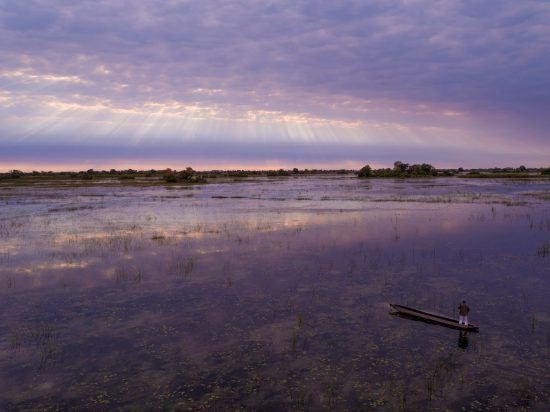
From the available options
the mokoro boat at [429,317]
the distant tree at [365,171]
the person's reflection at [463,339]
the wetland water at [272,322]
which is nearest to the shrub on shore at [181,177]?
the distant tree at [365,171]

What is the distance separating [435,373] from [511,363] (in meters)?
2.08

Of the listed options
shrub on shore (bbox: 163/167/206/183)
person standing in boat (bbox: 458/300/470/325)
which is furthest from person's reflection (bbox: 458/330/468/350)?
shrub on shore (bbox: 163/167/206/183)

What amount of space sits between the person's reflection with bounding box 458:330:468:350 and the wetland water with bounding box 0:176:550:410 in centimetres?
5

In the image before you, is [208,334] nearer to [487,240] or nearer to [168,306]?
[168,306]

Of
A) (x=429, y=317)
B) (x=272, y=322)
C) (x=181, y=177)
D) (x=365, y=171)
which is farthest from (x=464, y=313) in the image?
(x=365, y=171)

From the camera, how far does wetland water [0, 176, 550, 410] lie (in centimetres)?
939

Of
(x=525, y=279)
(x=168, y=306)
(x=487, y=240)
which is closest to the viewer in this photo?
(x=168, y=306)

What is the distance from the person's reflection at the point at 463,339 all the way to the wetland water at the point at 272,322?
5 cm

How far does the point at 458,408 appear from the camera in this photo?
8.72 metres

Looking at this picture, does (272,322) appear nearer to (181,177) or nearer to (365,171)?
(181,177)

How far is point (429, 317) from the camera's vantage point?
42.3 ft

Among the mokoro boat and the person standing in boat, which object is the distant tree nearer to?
the mokoro boat

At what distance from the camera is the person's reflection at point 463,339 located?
11.4 meters

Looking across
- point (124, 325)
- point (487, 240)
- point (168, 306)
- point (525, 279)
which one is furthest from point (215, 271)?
point (487, 240)
